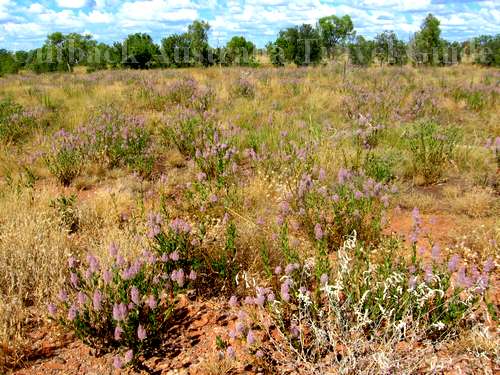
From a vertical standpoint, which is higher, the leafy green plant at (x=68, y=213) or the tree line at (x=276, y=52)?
the tree line at (x=276, y=52)

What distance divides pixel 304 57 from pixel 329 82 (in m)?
17.4

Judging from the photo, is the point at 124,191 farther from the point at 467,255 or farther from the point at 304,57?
the point at 304,57

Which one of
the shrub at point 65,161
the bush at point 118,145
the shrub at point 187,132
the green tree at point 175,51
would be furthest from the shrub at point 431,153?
the green tree at point 175,51

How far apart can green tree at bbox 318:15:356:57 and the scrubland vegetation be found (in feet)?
89.0

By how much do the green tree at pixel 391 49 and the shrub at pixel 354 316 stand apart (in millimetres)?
29953

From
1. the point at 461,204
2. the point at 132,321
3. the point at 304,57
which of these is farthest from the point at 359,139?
the point at 304,57

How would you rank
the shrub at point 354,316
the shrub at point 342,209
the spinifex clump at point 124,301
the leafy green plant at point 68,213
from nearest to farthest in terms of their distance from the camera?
the shrub at point 354,316
the spinifex clump at point 124,301
the shrub at point 342,209
the leafy green plant at point 68,213

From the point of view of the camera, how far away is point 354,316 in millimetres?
2652

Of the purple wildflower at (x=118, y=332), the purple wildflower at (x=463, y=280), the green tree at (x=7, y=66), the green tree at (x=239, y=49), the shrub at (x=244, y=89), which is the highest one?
the green tree at (x=239, y=49)

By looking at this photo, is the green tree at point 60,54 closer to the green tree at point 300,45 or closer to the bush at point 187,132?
the green tree at point 300,45

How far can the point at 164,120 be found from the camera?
Result: 7.88 metres

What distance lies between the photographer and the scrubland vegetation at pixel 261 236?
244cm

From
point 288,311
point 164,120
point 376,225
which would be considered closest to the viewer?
point 288,311

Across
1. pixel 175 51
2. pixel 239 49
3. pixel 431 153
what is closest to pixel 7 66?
pixel 175 51
